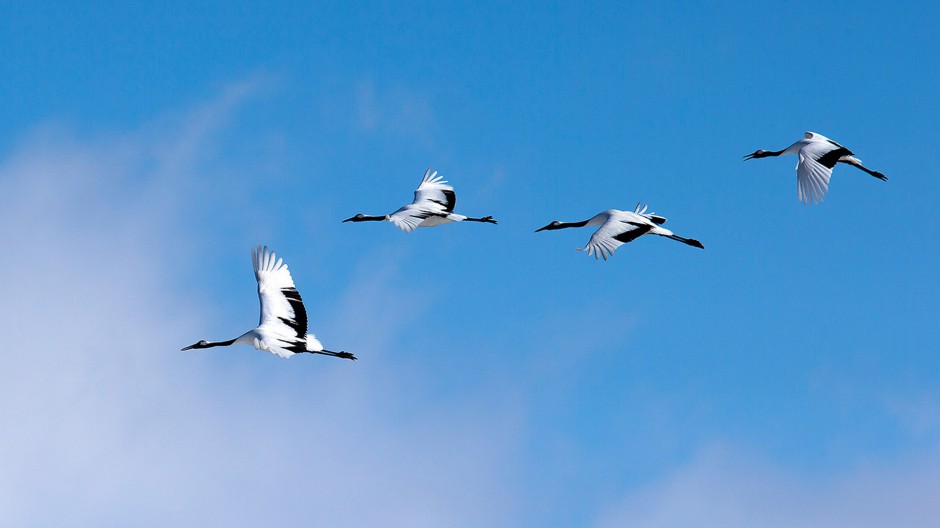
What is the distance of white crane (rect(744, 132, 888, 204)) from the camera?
116ft

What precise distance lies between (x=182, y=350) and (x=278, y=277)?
3.81m

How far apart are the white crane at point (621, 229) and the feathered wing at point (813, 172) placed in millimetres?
3954

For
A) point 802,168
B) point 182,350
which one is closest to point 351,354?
point 182,350

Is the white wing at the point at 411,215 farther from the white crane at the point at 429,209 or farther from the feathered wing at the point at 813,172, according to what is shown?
the feathered wing at the point at 813,172

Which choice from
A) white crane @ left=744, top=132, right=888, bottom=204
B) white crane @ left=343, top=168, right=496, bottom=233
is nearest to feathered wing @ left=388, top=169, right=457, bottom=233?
white crane @ left=343, top=168, right=496, bottom=233

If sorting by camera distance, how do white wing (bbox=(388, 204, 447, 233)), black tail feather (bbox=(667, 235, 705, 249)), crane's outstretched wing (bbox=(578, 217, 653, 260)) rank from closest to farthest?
crane's outstretched wing (bbox=(578, 217, 653, 260)), black tail feather (bbox=(667, 235, 705, 249)), white wing (bbox=(388, 204, 447, 233))

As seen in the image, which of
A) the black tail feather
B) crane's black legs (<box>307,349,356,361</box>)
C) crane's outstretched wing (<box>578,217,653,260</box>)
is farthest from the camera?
the black tail feather

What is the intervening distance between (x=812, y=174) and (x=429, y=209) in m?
12.3

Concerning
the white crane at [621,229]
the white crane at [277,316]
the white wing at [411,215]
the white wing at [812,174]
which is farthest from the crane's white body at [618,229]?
the white crane at [277,316]

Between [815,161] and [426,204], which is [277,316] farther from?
[815,161]

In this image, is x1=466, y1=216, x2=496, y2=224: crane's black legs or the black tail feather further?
x1=466, y1=216, x2=496, y2=224: crane's black legs

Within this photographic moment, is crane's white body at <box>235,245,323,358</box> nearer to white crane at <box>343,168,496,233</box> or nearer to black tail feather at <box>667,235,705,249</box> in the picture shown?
white crane at <box>343,168,496,233</box>

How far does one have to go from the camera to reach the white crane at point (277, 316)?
3303cm

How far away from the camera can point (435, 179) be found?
1718 inches
